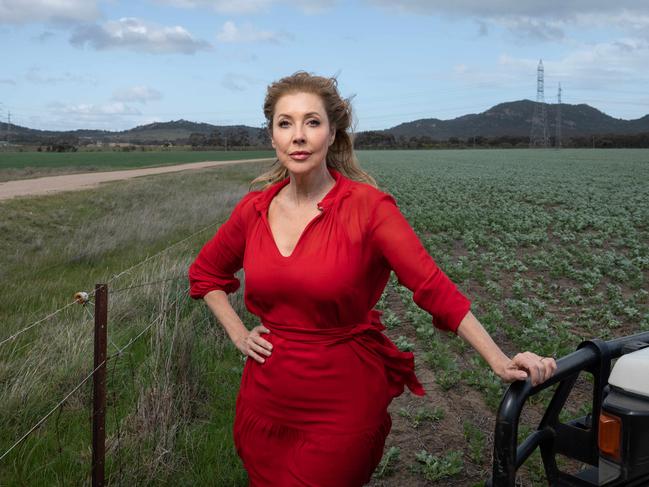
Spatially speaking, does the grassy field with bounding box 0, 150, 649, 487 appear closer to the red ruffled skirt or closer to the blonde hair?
the red ruffled skirt

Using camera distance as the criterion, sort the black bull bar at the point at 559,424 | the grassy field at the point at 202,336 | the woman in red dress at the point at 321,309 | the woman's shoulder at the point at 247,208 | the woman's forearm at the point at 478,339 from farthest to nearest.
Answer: the grassy field at the point at 202,336 → the woman's shoulder at the point at 247,208 → the woman in red dress at the point at 321,309 → the woman's forearm at the point at 478,339 → the black bull bar at the point at 559,424

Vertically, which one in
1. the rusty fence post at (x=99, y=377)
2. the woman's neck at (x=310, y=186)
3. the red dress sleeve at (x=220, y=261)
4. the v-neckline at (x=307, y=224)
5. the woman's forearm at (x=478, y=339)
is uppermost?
the woman's neck at (x=310, y=186)

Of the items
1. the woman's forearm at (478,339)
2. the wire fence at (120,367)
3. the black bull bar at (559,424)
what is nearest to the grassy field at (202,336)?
the wire fence at (120,367)

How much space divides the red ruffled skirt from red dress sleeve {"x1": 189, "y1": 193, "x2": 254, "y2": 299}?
404 millimetres

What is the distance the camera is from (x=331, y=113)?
2576 mm

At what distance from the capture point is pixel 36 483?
13.0 feet

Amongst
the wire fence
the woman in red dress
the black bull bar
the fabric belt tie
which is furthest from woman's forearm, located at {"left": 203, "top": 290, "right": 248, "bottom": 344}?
the black bull bar

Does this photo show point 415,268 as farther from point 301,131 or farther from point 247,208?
point 247,208

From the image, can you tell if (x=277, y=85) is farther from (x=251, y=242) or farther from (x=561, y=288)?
(x=561, y=288)

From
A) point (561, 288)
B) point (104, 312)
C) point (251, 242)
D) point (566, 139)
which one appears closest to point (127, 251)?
point (561, 288)

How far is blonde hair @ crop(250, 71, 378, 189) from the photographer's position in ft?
8.30

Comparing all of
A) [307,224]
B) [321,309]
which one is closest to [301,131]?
[307,224]

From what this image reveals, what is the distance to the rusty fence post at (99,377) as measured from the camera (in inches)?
127

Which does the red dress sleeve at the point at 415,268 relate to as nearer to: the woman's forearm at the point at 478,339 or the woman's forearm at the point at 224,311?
the woman's forearm at the point at 478,339
